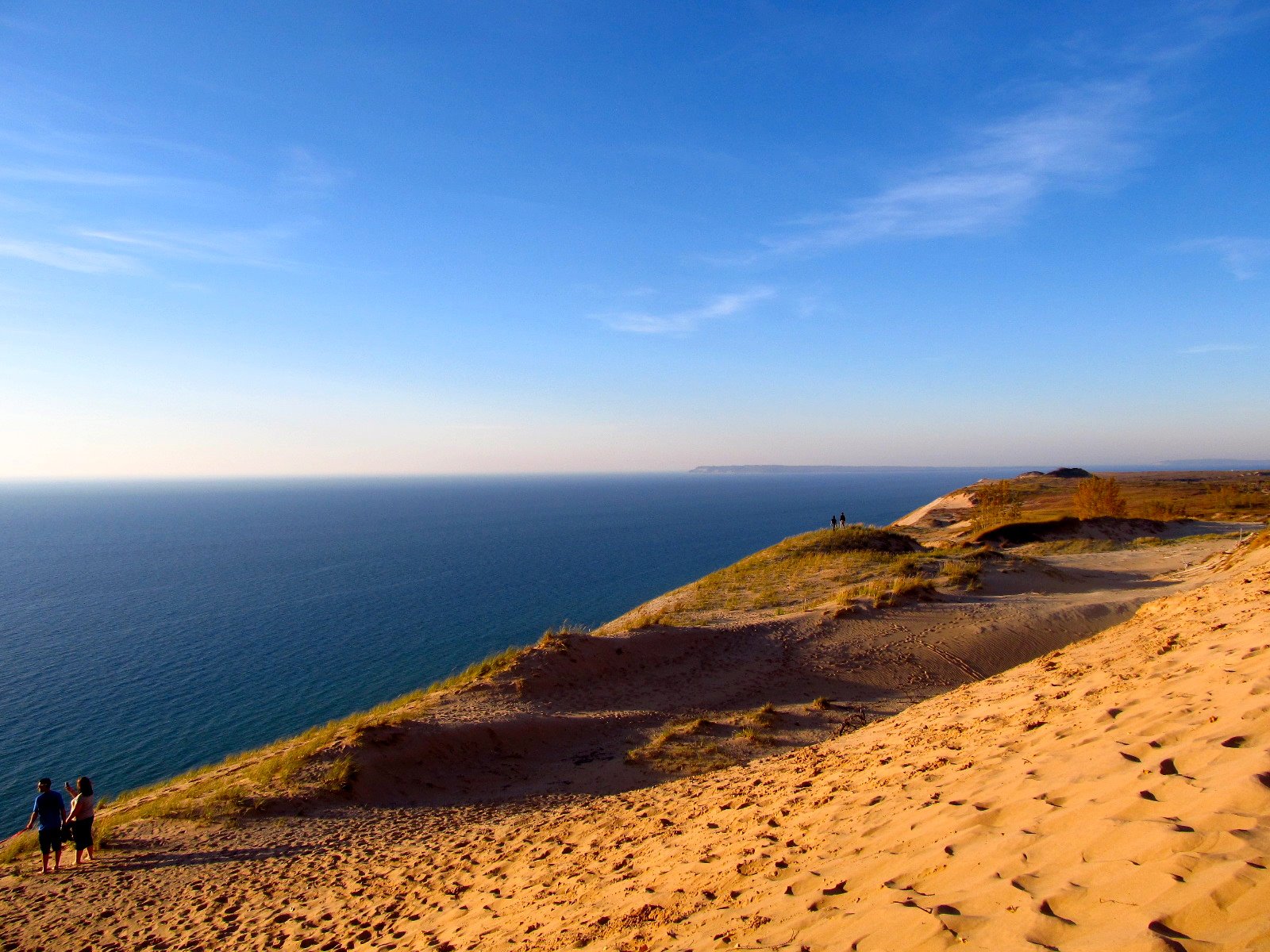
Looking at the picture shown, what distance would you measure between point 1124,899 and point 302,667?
39.2 m

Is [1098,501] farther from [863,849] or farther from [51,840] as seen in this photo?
[51,840]

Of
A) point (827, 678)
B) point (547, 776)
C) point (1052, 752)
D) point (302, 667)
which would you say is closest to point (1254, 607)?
point (1052, 752)

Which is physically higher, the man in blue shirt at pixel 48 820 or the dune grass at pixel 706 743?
the man in blue shirt at pixel 48 820

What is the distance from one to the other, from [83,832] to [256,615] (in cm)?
4339

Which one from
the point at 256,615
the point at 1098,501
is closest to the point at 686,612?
the point at 256,615

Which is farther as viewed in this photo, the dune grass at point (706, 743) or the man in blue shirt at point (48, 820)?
the dune grass at point (706, 743)

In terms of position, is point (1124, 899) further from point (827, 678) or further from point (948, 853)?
point (827, 678)

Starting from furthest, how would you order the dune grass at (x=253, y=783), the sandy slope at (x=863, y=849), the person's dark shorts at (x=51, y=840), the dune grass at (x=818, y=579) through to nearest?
the dune grass at (x=818, y=579), the dune grass at (x=253, y=783), the person's dark shorts at (x=51, y=840), the sandy slope at (x=863, y=849)

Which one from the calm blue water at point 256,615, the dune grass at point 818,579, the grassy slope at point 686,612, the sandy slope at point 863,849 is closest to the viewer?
the sandy slope at point 863,849

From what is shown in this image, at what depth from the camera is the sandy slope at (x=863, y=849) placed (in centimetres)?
392

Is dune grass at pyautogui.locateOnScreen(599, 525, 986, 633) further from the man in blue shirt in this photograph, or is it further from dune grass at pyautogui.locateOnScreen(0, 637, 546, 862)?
the man in blue shirt

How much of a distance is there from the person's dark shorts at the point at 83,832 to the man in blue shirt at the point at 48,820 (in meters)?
0.21

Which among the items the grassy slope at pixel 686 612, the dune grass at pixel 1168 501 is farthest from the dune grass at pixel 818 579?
the dune grass at pixel 1168 501

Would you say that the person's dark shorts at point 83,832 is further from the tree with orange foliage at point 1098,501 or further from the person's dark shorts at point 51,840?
the tree with orange foliage at point 1098,501
